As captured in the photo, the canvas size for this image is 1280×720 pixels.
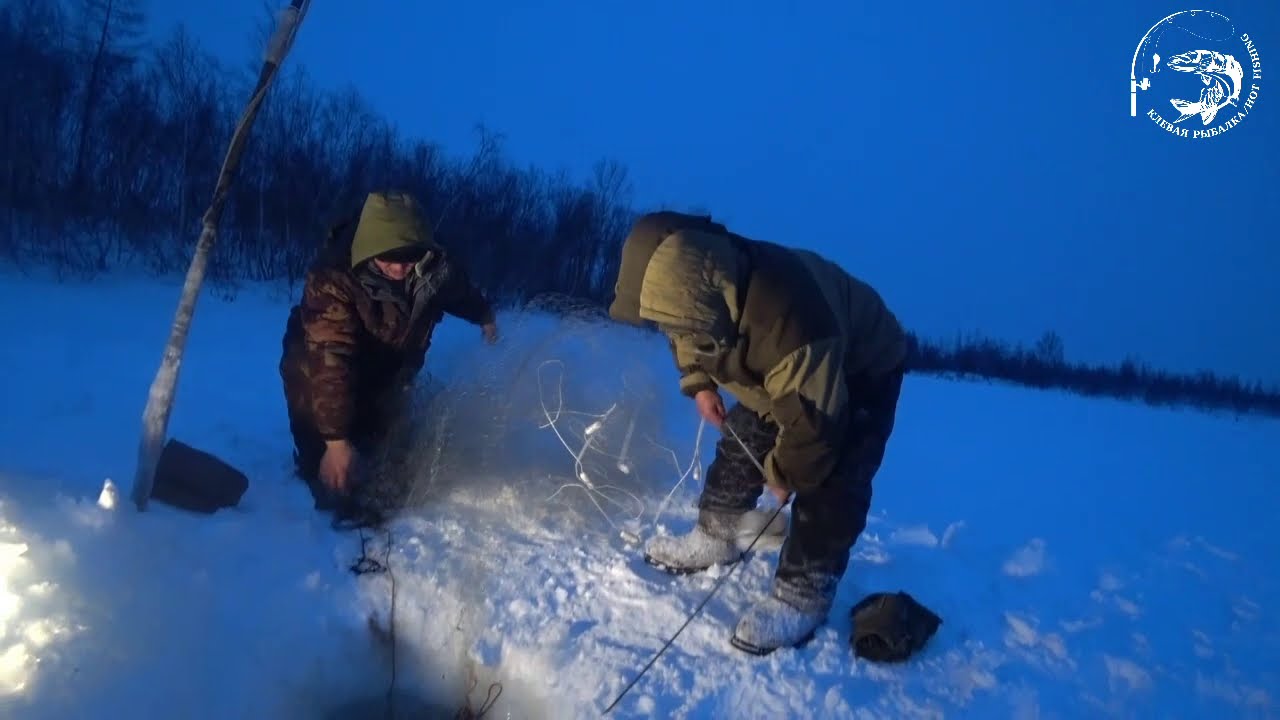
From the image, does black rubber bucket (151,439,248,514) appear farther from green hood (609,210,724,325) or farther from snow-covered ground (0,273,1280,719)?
green hood (609,210,724,325)

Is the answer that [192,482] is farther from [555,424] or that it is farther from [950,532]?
[950,532]

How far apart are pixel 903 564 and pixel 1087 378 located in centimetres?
2247

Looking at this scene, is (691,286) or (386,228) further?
(386,228)

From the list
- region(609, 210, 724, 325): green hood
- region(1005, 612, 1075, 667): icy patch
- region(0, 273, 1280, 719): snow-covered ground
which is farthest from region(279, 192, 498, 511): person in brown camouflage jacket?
region(1005, 612, 1075, 667): icy patch

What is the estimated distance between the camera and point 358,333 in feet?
9.99

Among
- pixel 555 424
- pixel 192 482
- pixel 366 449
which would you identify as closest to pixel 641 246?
pixel 366 449

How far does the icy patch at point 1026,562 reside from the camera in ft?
10.9

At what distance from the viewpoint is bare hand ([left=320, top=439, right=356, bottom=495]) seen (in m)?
2.88

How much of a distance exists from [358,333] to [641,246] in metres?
1.39

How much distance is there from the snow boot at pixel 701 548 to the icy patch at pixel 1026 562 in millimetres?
1330

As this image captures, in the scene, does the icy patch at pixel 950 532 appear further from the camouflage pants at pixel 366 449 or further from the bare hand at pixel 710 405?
the camouflage pants at pixel 366 449

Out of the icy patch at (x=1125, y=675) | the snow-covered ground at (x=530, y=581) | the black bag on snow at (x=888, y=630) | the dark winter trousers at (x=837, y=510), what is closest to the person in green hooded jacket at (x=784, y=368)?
the dark winter trousers at (x=837, y=510)

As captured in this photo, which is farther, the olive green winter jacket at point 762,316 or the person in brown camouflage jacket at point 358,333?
the person in brown camouflage jacket at point 358,333

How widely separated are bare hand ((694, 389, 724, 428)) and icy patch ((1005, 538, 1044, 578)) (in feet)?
5.31
